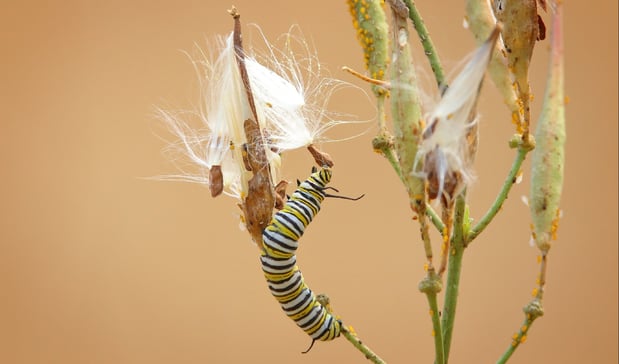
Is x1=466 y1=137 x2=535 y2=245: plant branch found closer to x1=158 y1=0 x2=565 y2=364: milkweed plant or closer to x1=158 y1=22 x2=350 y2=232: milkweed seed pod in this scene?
x1=158 y1=0 x2=565 y2=364: milkweed plant

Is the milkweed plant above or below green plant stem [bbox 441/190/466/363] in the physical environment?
above

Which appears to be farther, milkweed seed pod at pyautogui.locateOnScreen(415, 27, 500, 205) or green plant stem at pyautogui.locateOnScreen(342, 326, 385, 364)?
green plant stem at pyautogui.locateOnScreen(342, 326, 385, 364)

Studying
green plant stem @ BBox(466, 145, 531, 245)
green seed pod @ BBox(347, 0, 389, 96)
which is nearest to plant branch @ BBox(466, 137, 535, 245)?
green plant stem @ BBox(466, 145, 531, 245)

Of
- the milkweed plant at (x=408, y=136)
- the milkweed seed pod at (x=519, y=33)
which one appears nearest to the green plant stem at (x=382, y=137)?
the milkweed plant at (x=408, y=136)

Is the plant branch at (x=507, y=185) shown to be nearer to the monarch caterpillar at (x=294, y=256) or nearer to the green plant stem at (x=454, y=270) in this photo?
the green plant stem at (x=454, y=270)

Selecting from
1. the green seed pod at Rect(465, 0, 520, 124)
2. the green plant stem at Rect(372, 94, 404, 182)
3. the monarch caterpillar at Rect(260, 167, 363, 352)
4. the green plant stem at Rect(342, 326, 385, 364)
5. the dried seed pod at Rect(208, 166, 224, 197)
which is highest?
the green seed pod at Rect(465, 0, 520, 124)

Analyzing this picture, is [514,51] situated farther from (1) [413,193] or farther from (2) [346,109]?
(2) [346,109]

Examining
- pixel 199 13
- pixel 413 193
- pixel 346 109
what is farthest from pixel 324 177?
pixel 199 13

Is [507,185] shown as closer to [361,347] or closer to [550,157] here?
[550,157]
